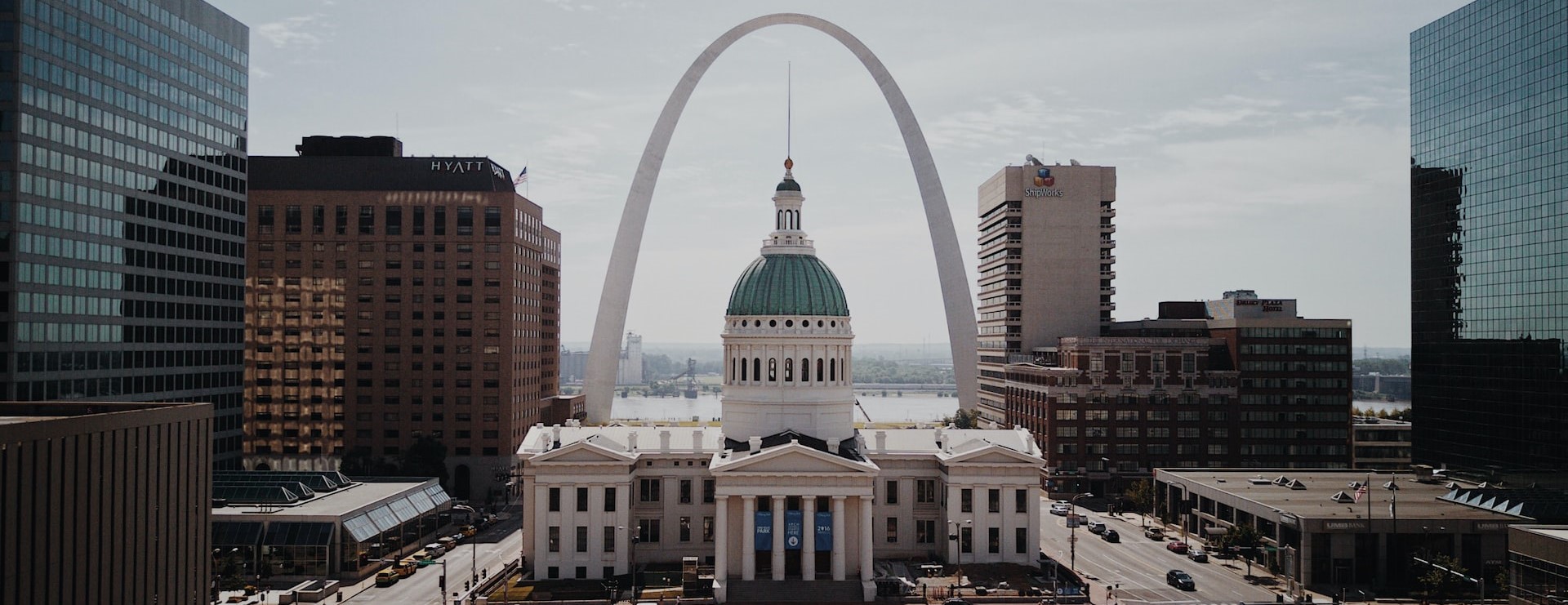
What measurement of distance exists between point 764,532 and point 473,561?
21975 mm

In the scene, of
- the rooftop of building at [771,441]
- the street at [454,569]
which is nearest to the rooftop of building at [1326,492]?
the rooftop of building at [771,441]

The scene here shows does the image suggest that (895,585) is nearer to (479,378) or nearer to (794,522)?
(794,522)

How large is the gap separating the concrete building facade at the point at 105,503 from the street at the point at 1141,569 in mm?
58676

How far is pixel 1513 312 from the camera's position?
363ft

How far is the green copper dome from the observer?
10294 cm

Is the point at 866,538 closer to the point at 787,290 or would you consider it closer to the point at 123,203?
the point at 787,290

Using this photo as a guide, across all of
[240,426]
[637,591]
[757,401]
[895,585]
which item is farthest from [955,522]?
[240,426]

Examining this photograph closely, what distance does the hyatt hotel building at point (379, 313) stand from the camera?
5728 inches

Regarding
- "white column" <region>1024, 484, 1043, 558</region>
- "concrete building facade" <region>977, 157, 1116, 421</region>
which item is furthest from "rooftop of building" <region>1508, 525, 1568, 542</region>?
"concrete building facade" <region>977, 157, 1116, 421</region>

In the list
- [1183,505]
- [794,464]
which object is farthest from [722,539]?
[1183,505]

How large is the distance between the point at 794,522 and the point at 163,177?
69735 millimetres

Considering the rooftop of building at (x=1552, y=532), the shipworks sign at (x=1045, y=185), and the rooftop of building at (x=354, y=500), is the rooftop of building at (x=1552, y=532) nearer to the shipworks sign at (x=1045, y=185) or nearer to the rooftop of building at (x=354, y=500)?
the rooftop of building at (x=354, y=500)

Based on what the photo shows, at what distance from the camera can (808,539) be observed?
291ft

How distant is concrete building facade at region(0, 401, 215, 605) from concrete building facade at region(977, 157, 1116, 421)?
120536 millimetres
